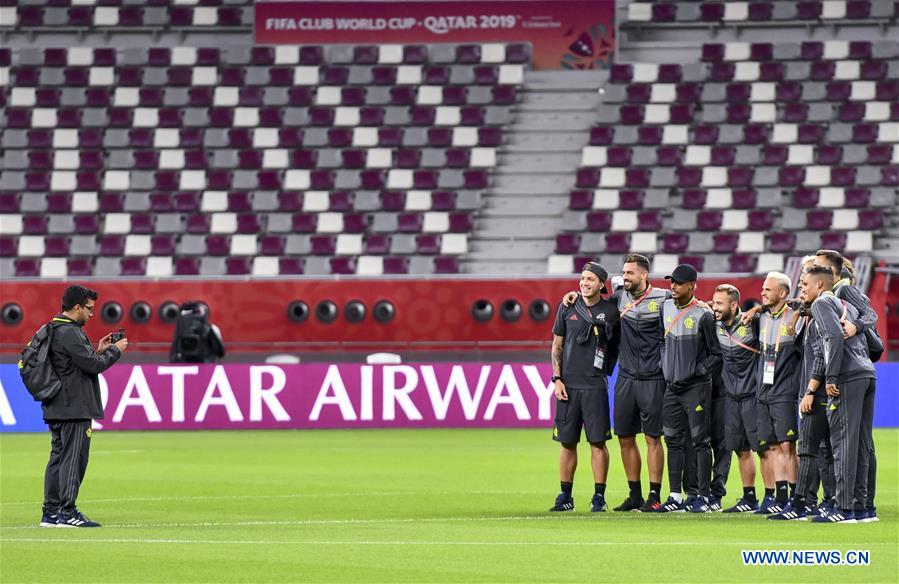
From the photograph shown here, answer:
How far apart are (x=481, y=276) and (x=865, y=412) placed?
1793 centimetres

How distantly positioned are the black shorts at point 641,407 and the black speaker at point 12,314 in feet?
60.8

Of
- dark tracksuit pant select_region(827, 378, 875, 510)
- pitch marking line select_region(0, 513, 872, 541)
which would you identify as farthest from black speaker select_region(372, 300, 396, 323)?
dark tracksuit pant select_region(827, 378, 875, 510)

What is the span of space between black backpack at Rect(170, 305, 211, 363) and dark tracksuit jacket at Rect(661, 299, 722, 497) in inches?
569

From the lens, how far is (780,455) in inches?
526

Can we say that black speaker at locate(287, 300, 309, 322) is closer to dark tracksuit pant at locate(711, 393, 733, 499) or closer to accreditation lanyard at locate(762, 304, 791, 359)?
dark tracksuit pant at locate(711, 393, 733, 499)

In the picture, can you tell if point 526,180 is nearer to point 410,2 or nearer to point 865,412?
point 410,2

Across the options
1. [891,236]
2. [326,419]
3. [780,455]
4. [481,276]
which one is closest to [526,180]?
[481,276]

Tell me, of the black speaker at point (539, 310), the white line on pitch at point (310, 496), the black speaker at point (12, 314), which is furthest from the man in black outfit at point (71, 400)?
the black speaker at point (12, 314)

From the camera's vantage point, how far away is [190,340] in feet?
89.0

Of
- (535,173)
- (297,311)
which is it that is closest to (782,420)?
(297,311)

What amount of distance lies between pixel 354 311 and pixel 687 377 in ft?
54.9

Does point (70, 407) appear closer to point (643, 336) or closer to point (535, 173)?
point (643, 336)

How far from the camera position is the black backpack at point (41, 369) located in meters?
12.6

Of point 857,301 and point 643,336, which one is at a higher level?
point 857,301
